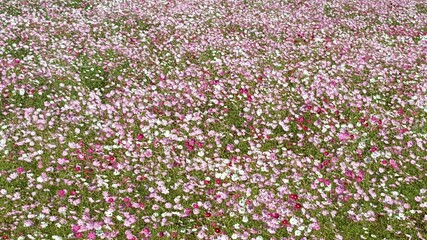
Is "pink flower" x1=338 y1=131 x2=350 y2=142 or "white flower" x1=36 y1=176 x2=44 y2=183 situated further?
"pink flower" x1=338 y1=131 x2=350 y2=142

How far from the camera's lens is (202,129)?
8.74 meters

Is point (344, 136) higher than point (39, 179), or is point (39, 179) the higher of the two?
point (39, 179)

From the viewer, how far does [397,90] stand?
11.3m

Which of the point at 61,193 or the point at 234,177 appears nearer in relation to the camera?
the point at 61,193

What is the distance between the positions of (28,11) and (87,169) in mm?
8606

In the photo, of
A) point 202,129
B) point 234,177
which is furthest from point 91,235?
point 202,129

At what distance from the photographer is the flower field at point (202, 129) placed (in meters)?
6.52

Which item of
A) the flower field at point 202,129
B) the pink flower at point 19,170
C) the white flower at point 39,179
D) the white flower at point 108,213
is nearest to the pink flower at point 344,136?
the flower field at point 202,129

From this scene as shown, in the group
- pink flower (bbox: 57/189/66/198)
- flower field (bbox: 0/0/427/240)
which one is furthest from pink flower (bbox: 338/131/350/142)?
pink flower (bbox: 57/189/66/198)

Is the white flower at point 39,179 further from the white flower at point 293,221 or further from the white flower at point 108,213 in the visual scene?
the white flower at point 293,221

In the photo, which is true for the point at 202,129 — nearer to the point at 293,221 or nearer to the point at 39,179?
the point at 293,221

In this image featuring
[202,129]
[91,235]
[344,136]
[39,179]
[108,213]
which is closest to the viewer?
[91,235]

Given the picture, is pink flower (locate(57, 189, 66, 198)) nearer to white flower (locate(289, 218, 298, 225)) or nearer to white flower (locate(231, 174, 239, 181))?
white flower (locate(231, 174, 239, 181))

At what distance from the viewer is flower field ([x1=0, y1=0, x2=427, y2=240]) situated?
6.52 metres
